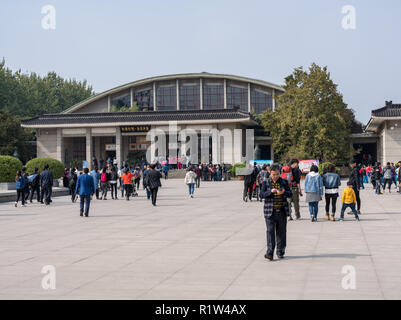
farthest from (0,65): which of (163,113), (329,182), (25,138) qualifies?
(329,182)

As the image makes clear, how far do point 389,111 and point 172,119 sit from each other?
66.7 ft

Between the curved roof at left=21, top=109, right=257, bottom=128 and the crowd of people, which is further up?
the curved roof at left=21, top=109, right=257, bottom=128

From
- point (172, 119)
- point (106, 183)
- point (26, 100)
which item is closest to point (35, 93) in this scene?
point (26, 100)

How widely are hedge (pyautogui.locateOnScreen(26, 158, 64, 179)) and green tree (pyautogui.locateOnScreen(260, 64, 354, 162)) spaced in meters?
19.2

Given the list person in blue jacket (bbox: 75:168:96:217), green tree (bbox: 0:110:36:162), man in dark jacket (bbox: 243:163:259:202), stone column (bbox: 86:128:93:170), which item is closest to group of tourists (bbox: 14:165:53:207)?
person in blue jacket (bbox: 75:168:96:217)

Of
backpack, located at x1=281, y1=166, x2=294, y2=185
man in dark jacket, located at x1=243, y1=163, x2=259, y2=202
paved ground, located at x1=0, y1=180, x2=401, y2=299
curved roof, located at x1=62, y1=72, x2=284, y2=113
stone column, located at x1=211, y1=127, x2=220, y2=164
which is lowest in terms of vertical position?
paved ground, located at x1=0, y1=180, x2=401, y2=299

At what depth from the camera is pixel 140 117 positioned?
52375mm

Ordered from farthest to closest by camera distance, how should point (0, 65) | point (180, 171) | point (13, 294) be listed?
point (0, 65), point (180, 171), point (13, 294)

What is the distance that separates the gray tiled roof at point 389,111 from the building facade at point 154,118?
29.2 ft

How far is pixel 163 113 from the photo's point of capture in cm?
5203

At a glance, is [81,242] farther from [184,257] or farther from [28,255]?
[184,257]

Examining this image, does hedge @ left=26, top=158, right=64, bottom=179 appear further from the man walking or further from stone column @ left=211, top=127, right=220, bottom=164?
stone column @ left=211, top=127, right=220, bottom=164

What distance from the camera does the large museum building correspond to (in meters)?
49.8

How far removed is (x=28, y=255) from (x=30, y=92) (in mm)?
72790
